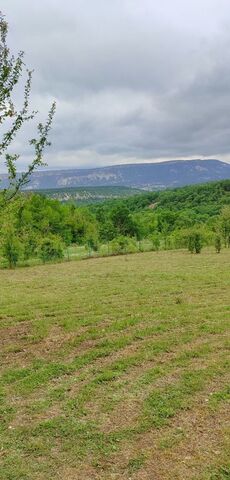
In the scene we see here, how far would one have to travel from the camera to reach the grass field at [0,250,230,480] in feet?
19.5

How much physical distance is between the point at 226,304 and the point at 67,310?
6170mm

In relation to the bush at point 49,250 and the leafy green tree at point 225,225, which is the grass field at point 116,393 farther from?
the leafy green tree at point 225,225

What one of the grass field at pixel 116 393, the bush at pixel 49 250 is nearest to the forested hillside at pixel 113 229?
the bush at pixel 49 250

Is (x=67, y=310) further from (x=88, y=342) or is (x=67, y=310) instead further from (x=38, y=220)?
(x=38, y=220)

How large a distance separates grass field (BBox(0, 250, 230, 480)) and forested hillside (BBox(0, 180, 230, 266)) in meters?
24.7

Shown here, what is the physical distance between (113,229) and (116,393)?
7026 centimetres

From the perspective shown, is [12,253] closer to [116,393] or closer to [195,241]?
[195,241]

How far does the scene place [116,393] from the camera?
812 centimetres

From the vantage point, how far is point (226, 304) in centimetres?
1560

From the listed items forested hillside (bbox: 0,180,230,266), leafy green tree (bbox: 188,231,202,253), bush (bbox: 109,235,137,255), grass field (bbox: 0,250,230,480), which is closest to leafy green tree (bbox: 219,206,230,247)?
forested hillside (bbox: 0,180,230,266)

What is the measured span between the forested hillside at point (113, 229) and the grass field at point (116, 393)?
24680 millimetres

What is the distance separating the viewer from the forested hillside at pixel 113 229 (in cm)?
5023

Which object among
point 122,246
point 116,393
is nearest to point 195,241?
point 122,246

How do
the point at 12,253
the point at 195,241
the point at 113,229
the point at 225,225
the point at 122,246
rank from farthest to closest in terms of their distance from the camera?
the point at 113,229, the point at 122,246, the point at 225,225, the point at 195,241, the point at 12,253
